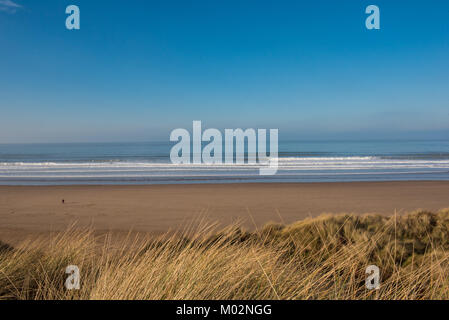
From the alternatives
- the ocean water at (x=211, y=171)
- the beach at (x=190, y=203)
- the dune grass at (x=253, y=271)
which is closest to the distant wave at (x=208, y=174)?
the ocean water at (x=211, y=171)

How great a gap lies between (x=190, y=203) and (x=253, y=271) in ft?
35.0

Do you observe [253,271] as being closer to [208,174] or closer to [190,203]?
[190,203]

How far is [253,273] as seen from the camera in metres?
3.17

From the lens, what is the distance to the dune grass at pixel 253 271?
9.18ft

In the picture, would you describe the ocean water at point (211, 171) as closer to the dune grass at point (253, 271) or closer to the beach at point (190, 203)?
the beach at point (190, 203)

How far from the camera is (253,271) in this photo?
9.89 feet

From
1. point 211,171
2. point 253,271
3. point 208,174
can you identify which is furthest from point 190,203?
point 211,171

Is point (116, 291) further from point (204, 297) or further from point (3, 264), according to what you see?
point (3, 264)

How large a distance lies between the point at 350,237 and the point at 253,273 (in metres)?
2.60

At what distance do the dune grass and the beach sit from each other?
9.83 ft

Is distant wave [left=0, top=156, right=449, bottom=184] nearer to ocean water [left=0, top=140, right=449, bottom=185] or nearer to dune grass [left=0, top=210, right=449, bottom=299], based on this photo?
ocean water [left=0, top=140, right=449, bottom=185]

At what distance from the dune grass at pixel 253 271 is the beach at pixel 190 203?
9.83 feet

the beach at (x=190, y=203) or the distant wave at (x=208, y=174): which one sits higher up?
the distant wave at (x=208, y=174)
